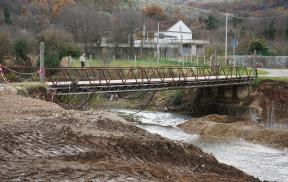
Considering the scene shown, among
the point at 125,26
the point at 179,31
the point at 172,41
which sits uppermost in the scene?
the point at 125,26

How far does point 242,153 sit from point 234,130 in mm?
7049

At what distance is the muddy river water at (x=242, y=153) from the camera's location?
22.9 m

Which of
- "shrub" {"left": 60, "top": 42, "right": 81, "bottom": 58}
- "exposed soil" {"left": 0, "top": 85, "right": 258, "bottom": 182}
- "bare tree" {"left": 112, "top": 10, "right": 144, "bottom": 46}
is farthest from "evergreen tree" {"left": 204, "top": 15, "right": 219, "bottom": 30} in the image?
"exposed soil" {"left": 0, "top": 85, "right": 258, "bottom": 182}

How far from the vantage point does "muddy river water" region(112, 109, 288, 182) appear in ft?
75.2

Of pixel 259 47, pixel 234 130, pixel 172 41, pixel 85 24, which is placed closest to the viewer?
pixel 234 130

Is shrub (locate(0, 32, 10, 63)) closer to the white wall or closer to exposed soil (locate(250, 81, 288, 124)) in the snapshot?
exposed soil (locate(250, 81, 288, 124))

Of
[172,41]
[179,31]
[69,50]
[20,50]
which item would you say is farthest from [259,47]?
[179,31]

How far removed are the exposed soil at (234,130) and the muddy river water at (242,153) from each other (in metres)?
0.99

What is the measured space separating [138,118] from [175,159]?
23.3 meters

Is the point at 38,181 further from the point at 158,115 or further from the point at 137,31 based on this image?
the point at 137,31

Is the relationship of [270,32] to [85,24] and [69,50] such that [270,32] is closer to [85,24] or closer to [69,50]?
[85,24]

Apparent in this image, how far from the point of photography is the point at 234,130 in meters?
34.5

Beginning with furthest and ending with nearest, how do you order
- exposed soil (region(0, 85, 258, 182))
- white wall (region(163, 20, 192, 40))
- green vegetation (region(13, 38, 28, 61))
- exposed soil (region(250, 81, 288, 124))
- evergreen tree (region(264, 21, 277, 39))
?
1. white wall (region(163, 20, 192, 40))
2. evergreen tree (region(264, 21, 277, 39))
3. green vegetation (region(13, 38, 28, 61))
4. exposed soil (region(250, 81, 288, 124))
5. exposed soil (region(0, 85, 258, 182))

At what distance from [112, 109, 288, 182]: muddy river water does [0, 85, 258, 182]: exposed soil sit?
4.66m
